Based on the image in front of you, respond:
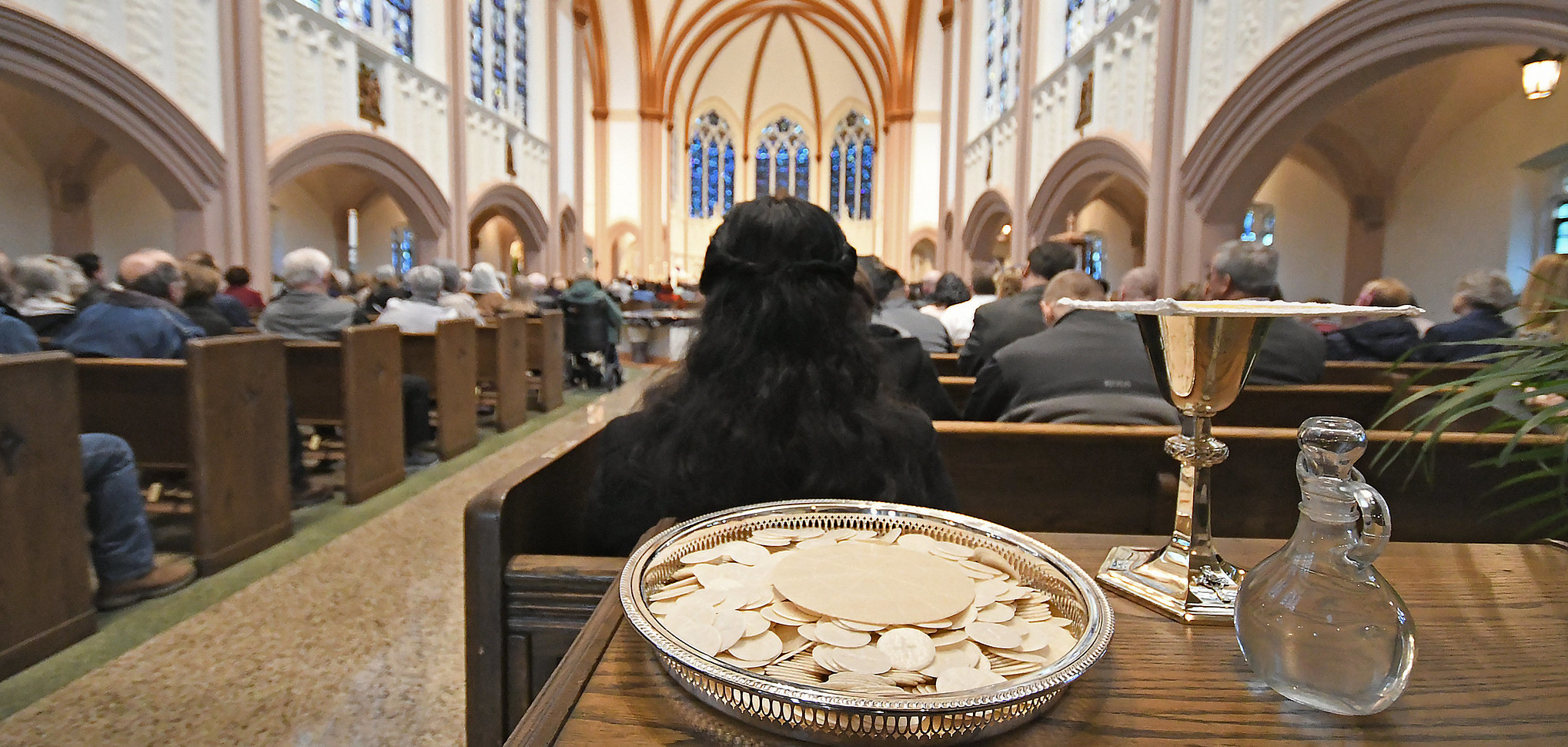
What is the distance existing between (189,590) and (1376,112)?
30.6 feet

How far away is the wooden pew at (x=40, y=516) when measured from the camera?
230 centimetres

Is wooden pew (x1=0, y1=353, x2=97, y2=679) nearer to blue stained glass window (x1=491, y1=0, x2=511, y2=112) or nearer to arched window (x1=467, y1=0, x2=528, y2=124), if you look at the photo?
arched window (x1=467, y1=0, x2=528, y2=124)

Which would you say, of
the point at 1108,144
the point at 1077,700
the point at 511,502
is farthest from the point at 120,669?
the point at 1108,144

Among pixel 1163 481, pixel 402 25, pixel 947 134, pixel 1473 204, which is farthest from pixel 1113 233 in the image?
pixel 1163 481

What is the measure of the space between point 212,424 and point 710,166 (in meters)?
22.9

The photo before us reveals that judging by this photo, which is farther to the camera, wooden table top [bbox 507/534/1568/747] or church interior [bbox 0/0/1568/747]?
church interior [bbox 0/0/1568/747]

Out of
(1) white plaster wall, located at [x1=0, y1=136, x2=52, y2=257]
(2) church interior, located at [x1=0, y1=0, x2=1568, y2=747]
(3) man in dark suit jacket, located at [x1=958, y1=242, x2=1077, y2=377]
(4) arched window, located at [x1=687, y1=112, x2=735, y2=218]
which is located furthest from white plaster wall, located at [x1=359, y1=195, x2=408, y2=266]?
(3) man in dark suit jacket, located at [x1=958, y1=242, x2=1077, y2=377]

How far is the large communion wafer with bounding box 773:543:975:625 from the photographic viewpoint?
72cm

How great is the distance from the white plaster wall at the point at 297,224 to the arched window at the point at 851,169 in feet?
48.7

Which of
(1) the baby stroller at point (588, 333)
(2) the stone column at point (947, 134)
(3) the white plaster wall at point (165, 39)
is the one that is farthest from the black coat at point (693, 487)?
(2) the stone column at point (947, 134)

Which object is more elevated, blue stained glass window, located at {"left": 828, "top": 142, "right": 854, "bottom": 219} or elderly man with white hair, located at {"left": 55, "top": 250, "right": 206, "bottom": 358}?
blue stained glass window, located at {"left": 828, "top": 142, "right": 854, "bottom": 219}

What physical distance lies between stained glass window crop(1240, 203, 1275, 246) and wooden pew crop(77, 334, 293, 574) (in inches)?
378

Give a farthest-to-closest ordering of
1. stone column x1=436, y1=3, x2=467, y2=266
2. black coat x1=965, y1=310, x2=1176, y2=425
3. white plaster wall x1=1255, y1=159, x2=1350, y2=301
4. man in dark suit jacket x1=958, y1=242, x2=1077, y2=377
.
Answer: stone column x1=436, y1=3, x2=467, y2=266 < white plaster wall x1=1255, y1=159, x2=1350, y2=301 < man in dark suit jacket x1=958, y1=242, x2=1077, y2=377 < black coat x1=965, y1=310, x2=1176, y2=425

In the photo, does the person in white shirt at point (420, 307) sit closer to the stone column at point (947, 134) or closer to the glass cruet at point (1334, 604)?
→ the glass cruet at point (1334, 604)
